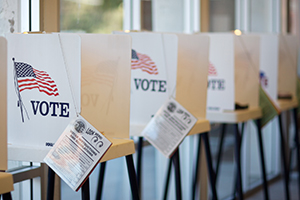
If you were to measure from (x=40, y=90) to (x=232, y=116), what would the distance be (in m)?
1.03

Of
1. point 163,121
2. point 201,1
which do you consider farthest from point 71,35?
point 201,1

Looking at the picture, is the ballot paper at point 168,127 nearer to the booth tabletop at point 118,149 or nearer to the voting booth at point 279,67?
the booth tabletop at point 118,149

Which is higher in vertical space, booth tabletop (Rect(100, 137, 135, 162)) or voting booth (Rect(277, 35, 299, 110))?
voting booth (Rect(277, 35, 299, 110))

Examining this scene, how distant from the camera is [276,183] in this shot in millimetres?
3703

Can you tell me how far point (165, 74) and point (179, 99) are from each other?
131mm

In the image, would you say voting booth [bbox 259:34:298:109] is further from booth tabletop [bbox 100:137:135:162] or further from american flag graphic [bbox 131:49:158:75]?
booth tabletop [bbox 100:137:135:162]

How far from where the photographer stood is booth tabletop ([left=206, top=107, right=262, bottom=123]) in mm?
2082

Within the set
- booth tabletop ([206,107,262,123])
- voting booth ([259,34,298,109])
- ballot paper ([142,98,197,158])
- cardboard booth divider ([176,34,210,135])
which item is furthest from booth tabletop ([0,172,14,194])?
voting booth ([259,34,298,109])

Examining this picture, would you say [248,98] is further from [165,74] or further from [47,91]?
[47,91]

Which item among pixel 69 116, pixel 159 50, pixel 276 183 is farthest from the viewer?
pixel 276 183

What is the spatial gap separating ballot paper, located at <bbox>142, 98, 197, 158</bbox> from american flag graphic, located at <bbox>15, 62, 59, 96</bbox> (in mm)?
396

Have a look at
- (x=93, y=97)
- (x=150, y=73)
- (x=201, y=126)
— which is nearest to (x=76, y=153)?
(x=93, y=97)

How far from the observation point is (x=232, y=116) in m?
2.08

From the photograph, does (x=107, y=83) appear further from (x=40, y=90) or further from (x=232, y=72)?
(x=232, y=72)
